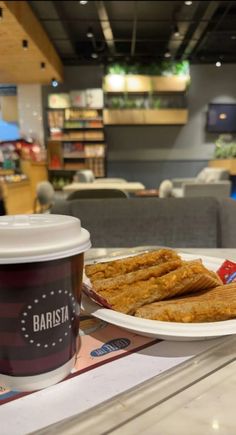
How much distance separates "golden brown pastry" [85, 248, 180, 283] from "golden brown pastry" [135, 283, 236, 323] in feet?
0.34

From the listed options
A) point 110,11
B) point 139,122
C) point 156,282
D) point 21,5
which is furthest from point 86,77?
point 156,282

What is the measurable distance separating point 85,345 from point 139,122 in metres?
7.80

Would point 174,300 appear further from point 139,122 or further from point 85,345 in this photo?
point 139,122

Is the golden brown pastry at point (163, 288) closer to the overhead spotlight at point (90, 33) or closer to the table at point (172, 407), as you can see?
the table at point (172, 407)

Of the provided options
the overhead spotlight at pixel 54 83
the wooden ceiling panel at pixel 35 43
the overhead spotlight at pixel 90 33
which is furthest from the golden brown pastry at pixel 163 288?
the overhead spotlight at pixel 54 83

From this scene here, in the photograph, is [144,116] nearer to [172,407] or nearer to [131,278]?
[131,278]

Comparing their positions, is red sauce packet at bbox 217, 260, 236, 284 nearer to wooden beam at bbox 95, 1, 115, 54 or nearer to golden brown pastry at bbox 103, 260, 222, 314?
golden brown pastry at bbox 103, 260, 222, 314

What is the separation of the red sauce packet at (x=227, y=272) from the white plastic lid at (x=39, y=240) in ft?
1.06

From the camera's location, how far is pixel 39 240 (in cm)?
36

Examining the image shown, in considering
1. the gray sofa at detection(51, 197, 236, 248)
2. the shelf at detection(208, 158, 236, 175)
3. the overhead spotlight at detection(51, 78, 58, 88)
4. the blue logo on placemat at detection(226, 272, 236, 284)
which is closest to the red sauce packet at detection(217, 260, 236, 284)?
the blue logo on placemat at detection(226, 272, 236, 284)

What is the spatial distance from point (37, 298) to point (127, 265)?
257 millimetres

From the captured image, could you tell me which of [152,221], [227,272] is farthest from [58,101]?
[227,272]

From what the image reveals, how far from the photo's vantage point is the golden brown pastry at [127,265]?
0.60m

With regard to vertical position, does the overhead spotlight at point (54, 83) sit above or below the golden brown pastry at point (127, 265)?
above
